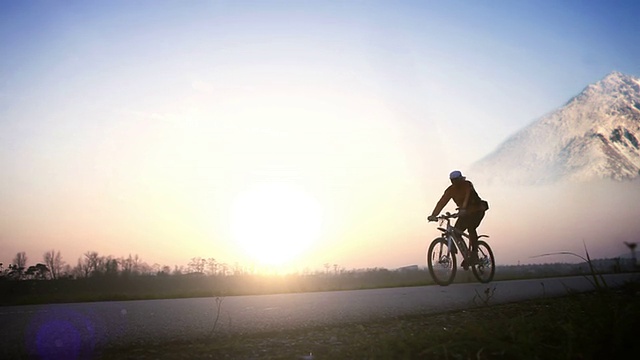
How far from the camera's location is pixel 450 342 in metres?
3.36

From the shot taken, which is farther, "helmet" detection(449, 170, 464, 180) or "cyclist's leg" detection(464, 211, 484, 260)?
"cyclist's leg" detection(464, 211, 484, 260)

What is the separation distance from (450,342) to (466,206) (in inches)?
255

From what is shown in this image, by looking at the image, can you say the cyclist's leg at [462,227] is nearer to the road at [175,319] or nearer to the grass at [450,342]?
the road at [175,319]

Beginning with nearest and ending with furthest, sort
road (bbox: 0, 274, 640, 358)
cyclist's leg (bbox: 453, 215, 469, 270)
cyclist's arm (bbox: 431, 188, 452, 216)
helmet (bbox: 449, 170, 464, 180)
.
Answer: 1. road (bbox: 0, 274, 640, 358)
2. helmet (bbox: 449, 170, 464, 180)
3. cyclist's arm (bbox: 431, 188, 452, 216)
4. cyclist's leg (bbox: 453, 215, 469, 270)

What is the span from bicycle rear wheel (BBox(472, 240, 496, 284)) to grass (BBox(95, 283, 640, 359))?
5424 millimetres

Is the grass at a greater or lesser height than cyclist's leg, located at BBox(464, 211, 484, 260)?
lesser

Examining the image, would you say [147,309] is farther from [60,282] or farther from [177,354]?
[60,282]

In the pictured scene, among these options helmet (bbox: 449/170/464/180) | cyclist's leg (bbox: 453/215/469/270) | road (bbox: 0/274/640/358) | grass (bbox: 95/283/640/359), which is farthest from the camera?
cyclist's leg (bbox: 453/215/469/270)

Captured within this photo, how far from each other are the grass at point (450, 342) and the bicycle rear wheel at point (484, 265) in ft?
17.8

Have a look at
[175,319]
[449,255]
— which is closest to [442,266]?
[449,255]

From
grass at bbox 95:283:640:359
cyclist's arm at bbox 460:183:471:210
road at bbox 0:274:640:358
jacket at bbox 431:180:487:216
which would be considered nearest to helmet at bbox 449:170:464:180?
jacket at bbox 431:180:487:216

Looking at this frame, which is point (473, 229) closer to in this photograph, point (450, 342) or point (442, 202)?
point (442, 202)

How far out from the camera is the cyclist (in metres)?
9.30

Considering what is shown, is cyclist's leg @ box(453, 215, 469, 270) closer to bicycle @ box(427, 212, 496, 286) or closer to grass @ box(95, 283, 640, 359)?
bicycle @ box(427, 212, 496, 286)
